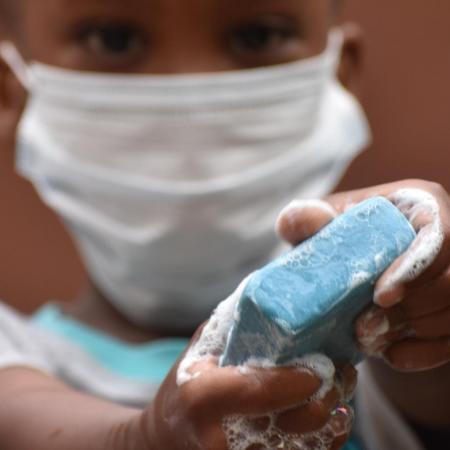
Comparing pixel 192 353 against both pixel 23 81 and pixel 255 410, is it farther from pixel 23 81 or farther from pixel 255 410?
pixel 23 81

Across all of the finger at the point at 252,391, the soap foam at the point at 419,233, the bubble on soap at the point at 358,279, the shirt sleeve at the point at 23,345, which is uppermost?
the soap foam at the point at 419,233

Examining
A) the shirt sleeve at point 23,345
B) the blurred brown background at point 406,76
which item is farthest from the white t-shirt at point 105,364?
the blurred brown background at point 406,76

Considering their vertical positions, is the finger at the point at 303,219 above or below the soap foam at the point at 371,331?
above

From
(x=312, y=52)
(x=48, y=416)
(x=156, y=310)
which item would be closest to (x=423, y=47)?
(x=312, y=52)

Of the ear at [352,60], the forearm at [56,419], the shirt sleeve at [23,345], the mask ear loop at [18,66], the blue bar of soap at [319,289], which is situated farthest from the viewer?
the ear at [352,60]

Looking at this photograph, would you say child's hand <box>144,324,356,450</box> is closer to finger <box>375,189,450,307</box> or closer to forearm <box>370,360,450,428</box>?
finger <box>375,189,450,307</box>

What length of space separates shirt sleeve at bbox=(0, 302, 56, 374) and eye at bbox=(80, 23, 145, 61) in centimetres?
26

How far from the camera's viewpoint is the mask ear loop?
3.09 ft

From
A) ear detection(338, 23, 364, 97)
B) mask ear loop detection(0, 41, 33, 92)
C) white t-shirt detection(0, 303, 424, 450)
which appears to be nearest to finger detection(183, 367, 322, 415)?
white t-shirt detection(0, 303, 424, 450)

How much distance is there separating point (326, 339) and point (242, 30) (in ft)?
1.49

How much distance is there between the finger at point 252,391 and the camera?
0.41 meters

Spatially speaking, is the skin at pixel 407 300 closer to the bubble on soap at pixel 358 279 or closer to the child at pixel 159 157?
the bubble on soap at pixel 358 279

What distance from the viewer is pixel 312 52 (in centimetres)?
90

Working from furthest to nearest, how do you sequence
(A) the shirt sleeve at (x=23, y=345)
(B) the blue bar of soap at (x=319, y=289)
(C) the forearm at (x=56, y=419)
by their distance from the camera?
(A) the shirt sleeve at (x=23, y=345)
(C) the forearm at (x=56, y=419)
(B) the blue bar of soap at (x=319, y=289)
